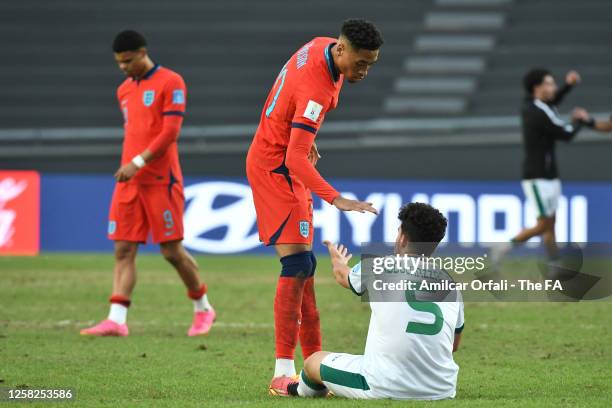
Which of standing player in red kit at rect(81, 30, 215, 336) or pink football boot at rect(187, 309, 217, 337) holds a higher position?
standing player in red kit at rect(81, 30, 215, 336)

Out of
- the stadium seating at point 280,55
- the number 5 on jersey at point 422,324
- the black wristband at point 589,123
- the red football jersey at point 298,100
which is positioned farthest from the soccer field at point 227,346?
the stadium seating at point 280,55

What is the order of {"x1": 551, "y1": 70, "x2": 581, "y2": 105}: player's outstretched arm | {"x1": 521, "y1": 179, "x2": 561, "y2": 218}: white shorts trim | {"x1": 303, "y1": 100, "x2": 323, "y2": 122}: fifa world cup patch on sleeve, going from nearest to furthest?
{"x1": 303, "y1": 100, "x2": 323, "y2": 122}: fifa world cup patch on sleeve < {"x1": 521, "y1": 179, "x2": 561, "y2": 218}: white shorts trim < {"x1": 551, "y1": 70, "x2": 581, "y2": 105}: player's outstretched arm

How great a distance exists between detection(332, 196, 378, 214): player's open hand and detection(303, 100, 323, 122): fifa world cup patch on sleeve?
17.3 inches

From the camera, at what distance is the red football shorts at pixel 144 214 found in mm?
8297

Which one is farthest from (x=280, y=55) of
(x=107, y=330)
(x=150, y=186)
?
(x=107, y=330)

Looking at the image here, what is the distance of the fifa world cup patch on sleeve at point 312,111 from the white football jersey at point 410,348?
885 mm

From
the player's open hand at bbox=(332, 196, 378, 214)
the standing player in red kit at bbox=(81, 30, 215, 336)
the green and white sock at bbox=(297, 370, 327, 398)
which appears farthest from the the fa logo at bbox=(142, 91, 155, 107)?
the green and white sock at bbox=(297, 370, 327, 398)

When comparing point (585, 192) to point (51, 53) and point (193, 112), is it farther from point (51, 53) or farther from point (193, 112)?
point (51, 53)

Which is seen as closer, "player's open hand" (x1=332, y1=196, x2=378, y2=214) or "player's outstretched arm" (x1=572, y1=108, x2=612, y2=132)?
"player's open hand" (x1=332, y1=196, x2=378, y2=214)

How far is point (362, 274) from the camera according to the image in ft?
16.5

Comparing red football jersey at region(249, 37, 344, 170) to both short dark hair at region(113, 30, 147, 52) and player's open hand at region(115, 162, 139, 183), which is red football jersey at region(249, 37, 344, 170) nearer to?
player's open hand at region(115, 162, 139, 183)

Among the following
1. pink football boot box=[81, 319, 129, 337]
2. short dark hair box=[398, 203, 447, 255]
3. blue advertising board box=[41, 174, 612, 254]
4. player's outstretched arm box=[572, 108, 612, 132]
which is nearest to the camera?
short dark hair box=[398, 203, 447, 255]

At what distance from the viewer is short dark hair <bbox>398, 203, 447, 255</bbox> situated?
16.2 ft

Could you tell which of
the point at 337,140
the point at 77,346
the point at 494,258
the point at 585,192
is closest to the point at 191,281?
the point at 77,346
